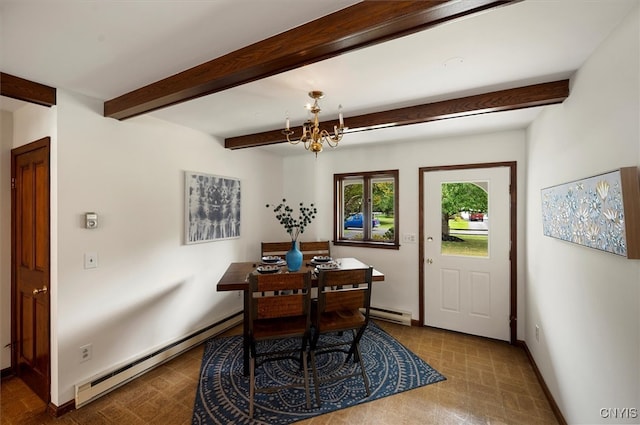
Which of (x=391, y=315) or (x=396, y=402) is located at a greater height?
(x=391, y=315)

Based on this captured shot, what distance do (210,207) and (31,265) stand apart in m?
1.55

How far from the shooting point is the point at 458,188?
3.38 metres

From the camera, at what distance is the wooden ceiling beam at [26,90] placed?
1792 millimetres

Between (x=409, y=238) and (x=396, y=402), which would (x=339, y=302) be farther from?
(x=409, y=238)

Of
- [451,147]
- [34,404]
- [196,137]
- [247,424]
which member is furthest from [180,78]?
[451,147]

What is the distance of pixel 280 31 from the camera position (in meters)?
1.39

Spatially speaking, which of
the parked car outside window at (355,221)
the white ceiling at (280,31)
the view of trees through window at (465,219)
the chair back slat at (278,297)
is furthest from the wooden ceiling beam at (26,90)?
the view of trees through window at (465,219)

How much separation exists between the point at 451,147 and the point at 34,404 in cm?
465

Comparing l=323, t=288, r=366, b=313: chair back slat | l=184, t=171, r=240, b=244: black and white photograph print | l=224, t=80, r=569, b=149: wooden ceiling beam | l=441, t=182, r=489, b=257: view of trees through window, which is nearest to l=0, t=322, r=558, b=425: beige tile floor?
l=323, t=288, r=366, b=313: chair back slat

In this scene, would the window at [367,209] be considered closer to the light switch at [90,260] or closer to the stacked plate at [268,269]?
the stacked plate at [268,269]

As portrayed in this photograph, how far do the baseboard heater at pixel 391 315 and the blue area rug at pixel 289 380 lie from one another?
55cm

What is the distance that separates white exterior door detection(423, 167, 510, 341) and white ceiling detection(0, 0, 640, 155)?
149 centimetres

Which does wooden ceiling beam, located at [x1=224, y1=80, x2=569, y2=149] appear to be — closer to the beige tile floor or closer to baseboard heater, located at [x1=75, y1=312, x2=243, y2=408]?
the beige tile floor

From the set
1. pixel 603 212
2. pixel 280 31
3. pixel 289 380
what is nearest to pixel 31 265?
pixel 289 380
